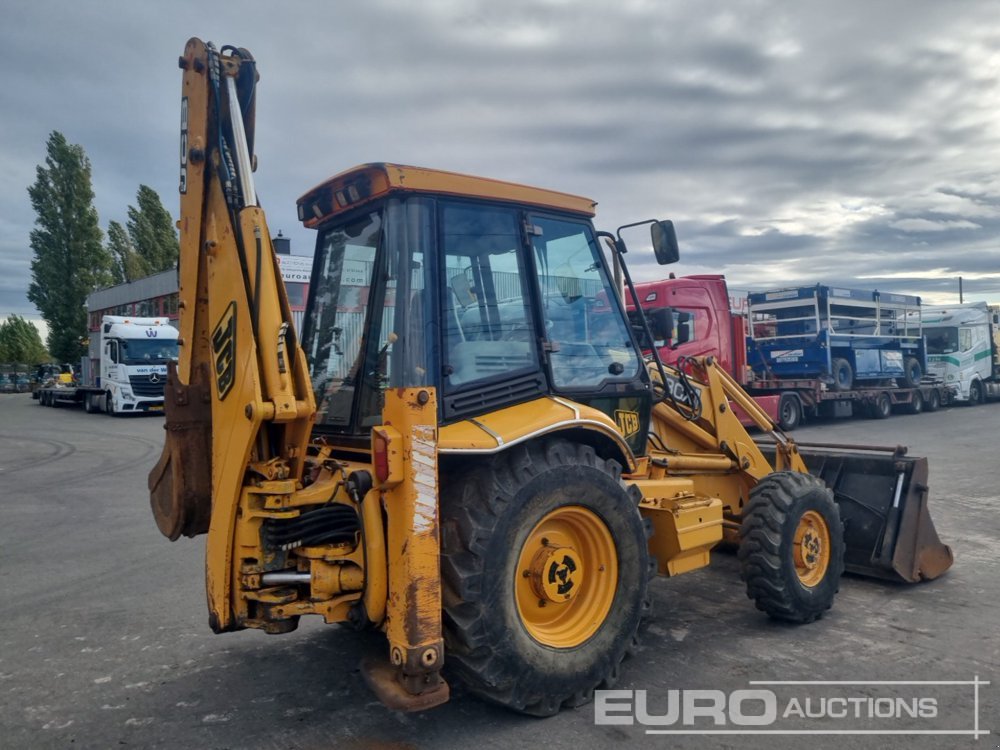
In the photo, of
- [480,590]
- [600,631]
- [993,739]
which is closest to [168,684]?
[480,590]

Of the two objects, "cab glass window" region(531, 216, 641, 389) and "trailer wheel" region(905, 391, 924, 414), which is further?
"trailer wheel" region(905, 391, 924, 414)

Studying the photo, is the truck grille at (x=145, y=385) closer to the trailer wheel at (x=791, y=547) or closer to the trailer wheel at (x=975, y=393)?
the trailer wheel at (x=791, y=547)

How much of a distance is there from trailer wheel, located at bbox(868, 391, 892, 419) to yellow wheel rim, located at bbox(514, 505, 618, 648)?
1904 centimetres

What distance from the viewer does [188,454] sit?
3979 mm

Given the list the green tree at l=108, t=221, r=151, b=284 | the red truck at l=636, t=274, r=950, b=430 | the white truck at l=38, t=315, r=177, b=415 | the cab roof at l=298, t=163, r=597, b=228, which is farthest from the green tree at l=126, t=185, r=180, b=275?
the cab roof at l=298, t=163, r=597, b=228

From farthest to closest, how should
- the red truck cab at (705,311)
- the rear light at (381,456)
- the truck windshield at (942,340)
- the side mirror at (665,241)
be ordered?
1. the truck windshield at (942,340)
2. the red truck cab at (705,311)
3. the side mirror at (665,241)
4. the rear light at (381,456)

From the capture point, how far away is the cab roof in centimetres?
378

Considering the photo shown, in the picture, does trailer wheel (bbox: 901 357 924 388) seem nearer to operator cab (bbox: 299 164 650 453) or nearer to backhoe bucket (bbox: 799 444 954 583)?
backhoe bucket (bbox: 799 444 954 583)

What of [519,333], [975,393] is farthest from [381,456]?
[975,393]

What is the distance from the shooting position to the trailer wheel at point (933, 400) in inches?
916

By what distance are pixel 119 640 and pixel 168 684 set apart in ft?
3.11

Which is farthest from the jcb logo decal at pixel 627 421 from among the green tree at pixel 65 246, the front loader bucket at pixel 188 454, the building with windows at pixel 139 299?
the green tree at pixel 65 246

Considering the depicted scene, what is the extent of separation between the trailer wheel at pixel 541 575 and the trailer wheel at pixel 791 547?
114 cm

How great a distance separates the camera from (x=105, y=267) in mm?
45719
